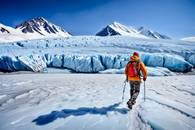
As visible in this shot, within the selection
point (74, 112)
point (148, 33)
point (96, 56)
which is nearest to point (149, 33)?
point (148, 33)

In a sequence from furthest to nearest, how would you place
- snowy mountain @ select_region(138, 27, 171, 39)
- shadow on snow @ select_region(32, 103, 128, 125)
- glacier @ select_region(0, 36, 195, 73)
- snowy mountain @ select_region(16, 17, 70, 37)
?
snowy mountain @ select_region(138, 27, 171, 39), snowy mountain @ select_region(16, 17, 70, 37), glacier @ select_region(0, 36, 195, 73), shadow on snow @ select_region(32, 103, 128, 125)

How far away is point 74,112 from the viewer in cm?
445

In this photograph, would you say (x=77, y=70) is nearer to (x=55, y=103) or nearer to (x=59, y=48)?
(x=59, y=48)

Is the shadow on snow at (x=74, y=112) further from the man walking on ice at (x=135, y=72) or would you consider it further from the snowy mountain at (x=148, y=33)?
the snowy mountain at (x=148, y=33)

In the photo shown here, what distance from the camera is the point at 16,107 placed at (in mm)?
4969

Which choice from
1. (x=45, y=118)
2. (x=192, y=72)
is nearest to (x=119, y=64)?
(x=192, y=72)

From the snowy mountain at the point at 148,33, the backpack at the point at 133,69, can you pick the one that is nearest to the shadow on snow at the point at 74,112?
the backpack at the point at 133,69

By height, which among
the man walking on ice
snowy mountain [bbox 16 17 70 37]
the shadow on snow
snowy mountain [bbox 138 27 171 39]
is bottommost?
the shadow on snow

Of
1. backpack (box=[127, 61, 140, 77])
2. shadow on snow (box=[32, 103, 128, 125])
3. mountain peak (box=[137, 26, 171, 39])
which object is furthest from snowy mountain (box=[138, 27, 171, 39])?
shadow on snow (box=[32, 103, 128, 125])

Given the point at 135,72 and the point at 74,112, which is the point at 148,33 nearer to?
→ the point at 135,72

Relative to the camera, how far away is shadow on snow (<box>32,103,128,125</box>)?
390cm

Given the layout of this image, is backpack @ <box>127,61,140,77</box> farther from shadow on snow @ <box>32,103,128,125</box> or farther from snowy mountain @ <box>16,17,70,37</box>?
snowy mountain @ <box>16,17,70,37</box>

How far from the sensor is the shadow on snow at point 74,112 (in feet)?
12.8

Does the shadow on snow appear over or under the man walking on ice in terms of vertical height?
under
